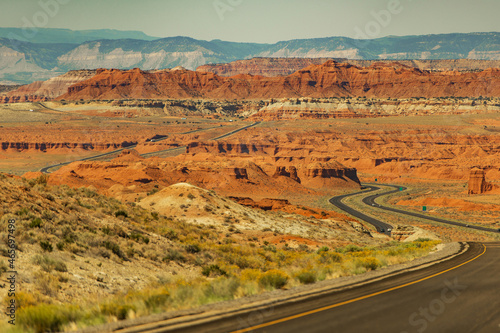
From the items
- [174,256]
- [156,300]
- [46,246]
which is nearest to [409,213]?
[174,256]

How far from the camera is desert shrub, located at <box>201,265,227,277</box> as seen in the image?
23877mm

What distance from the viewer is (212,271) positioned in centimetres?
2420

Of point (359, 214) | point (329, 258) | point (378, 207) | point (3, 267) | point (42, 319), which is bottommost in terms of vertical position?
point (378, 207)

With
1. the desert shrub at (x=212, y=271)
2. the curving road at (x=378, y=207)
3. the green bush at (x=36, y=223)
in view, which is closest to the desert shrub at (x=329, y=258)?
the desert shrub at (x=212, y=271)

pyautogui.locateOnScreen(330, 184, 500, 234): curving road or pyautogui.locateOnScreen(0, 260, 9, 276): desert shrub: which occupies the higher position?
pyautogui.locateOnScreen(0, 260, 9, 276): desert shrub

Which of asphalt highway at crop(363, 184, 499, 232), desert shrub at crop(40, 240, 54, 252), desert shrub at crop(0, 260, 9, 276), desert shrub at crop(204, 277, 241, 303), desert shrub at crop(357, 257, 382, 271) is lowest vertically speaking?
asphalt highway at crop(363, 184, 499, 232)

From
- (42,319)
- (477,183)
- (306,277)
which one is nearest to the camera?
(42,319)

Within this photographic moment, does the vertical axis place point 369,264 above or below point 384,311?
below

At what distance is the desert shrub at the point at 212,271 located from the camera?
23877 millimetres

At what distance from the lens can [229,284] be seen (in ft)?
51.9

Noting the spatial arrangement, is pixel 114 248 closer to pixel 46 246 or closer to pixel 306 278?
pixel 46 246

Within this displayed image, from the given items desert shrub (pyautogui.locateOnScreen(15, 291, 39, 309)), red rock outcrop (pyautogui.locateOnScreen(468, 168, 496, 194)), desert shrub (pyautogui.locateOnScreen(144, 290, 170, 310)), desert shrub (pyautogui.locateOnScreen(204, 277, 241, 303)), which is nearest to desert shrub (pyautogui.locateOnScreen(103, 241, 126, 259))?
desert shrub (pyautogui.locateOnScreen(15, 291, 39, 309))

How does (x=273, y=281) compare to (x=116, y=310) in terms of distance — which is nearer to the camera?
(x=116, y=310)

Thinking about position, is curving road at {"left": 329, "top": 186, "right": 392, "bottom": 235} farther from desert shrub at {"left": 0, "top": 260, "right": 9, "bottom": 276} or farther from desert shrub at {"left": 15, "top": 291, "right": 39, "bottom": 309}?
desert shrub at {"left": 15, "top": 291, "right": 39, "bottom": 309}
